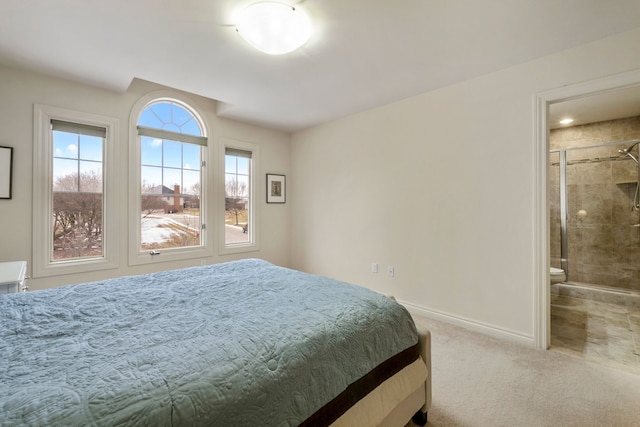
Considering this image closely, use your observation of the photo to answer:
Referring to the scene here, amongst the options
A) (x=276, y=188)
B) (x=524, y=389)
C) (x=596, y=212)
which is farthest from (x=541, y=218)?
(x=276, y=188)

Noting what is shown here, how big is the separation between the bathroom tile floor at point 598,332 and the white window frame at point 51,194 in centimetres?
431

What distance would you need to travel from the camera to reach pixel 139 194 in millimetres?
3197

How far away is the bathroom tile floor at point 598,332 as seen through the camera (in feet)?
7.32

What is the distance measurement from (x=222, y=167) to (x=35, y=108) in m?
1.82

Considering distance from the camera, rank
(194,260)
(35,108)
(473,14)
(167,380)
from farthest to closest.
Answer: (194,260) → (35,108) → (473,14) → (167,380)

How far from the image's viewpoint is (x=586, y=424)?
1545 millimetres

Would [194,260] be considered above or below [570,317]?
above

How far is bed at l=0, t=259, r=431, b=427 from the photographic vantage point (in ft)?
2.55

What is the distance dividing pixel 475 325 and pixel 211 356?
2.60 m

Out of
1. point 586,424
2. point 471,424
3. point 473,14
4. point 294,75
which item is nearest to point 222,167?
point 294,75

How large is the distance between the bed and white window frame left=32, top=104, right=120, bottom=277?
136cm

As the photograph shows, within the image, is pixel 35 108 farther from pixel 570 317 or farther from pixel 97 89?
pixel 570 317

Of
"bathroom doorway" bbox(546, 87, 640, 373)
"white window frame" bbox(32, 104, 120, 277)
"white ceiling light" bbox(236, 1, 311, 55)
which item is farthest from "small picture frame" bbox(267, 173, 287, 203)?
"bathroom doorway" bbox(546, 87, 640, 373)

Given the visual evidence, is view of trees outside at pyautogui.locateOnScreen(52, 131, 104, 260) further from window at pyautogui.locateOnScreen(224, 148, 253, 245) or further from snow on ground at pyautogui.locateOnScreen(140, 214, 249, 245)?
window at pyautogui.locateOnScreen(224, 148, 253, 245)
